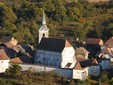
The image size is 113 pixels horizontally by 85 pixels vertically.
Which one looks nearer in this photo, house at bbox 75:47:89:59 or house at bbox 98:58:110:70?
house at bbox 98:58:110:70

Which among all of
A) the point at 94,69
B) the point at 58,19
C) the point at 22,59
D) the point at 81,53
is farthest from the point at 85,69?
the point at 58,19

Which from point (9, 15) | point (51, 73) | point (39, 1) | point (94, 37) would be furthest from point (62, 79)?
point (39, 1)

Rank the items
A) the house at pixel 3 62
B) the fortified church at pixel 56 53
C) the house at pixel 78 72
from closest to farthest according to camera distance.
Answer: the house at pixel 78 72, the fortified church at pixel 56 53, the house at pixel 3 62

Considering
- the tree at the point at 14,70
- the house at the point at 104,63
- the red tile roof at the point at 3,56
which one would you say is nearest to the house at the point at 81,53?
the house at the point at 104,63

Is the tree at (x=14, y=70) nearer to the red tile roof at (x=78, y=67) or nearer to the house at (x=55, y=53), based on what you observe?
the house at (x=55, y=53)

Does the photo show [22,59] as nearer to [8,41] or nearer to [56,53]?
[56,53]

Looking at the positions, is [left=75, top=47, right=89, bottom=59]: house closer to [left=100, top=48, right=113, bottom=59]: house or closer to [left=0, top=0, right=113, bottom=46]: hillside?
[left=100, top=48, right=113, bottom=59]: house

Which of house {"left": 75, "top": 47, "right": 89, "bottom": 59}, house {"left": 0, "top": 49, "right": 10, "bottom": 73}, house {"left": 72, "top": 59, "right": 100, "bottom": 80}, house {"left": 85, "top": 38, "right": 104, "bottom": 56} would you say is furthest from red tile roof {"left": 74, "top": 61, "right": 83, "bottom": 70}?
house {"left": 85, "top": 38, "right": 104, "bottom": 56}
